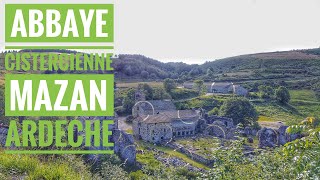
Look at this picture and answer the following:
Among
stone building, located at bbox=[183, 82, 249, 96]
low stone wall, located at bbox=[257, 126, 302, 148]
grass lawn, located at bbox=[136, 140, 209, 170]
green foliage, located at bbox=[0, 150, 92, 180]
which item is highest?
green foliage, located at bbox=[0, 150, 92, 180]

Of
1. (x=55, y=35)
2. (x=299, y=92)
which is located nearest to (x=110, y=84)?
(x=55, y=35)

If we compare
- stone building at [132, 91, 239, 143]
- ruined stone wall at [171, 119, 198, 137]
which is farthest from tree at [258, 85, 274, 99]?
ruined stone wall at [171, 119, 198, 137]

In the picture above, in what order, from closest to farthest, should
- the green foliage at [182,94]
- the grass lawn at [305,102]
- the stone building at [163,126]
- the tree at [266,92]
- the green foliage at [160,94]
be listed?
the stone building at [163,126] → the grass lawn at [305,102] → the green foliage at [160,94] → the tree at [266,92] → the green foliage at [182,94]

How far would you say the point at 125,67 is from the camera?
3996 inches

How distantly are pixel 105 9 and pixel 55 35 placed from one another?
6.55 ft

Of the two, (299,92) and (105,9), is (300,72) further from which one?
(105,9)

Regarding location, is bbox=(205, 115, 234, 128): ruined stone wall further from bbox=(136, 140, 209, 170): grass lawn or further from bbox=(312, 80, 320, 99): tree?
bbox=(312, 80, 320, 99): tree

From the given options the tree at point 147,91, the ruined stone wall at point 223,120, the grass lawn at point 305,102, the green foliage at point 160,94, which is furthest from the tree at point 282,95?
the tree at point 147,91

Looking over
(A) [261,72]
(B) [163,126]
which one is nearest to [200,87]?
(A) [261,72]

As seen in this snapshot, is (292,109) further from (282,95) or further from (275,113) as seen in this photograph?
(275,113)

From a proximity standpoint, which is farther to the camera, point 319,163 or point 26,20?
point 26,20

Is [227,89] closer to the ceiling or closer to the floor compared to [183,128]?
closer to the ceiling

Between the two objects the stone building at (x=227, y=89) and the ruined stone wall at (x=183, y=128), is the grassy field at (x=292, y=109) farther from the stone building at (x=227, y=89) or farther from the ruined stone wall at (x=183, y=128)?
the ruined stone wall at (x=183, y=128)

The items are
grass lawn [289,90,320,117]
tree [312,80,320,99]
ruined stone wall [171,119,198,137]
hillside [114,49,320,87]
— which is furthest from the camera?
hillside [114,49,320,87]
